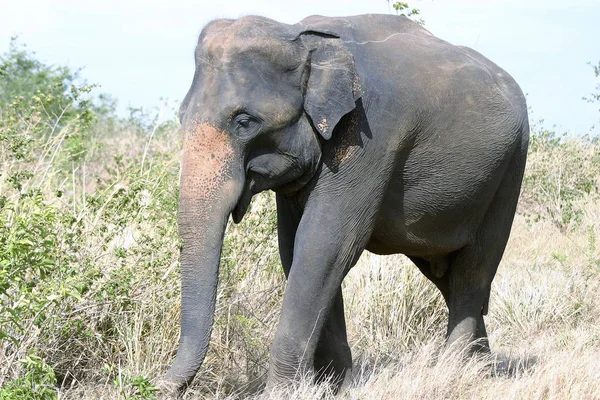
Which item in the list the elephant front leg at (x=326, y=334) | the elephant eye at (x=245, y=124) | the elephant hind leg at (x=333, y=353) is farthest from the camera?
the elephant hind leg at (x=333, y=353)

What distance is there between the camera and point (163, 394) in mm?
5281

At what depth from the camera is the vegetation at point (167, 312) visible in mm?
5582

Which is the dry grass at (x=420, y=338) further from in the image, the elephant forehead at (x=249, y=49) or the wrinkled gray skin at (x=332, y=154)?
the elephant forehead at (x=249, y=49)

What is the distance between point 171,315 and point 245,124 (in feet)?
5.26

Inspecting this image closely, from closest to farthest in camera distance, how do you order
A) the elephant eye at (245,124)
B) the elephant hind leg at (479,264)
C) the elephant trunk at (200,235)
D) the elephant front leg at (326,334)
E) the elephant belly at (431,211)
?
the elephant trunk at (200,235)
the elephant eye at (245,124)
the elephant belly at (431,211)
the elephant front leg at (326,334)
the elephant hind leg at (479,264)

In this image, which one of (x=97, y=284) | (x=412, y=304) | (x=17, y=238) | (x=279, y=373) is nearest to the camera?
(x=17, y=238)

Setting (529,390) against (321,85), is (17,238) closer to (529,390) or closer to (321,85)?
(321,85)

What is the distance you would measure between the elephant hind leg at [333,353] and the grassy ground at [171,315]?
0.10 m

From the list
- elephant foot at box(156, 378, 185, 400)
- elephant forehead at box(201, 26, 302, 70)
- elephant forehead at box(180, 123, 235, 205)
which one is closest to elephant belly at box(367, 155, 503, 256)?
elephant forehead at box(201, 26, 302, 70)

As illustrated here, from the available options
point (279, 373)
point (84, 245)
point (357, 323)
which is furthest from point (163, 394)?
point (357, 323)

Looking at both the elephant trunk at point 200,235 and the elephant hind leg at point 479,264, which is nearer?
the elephant trunk at point 200,235

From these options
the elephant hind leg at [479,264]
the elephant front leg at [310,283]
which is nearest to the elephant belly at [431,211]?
the elephant hind leg at [479,264]

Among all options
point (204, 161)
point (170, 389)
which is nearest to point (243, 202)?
point (204, 161)

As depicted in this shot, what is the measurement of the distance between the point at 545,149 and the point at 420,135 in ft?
34.2
